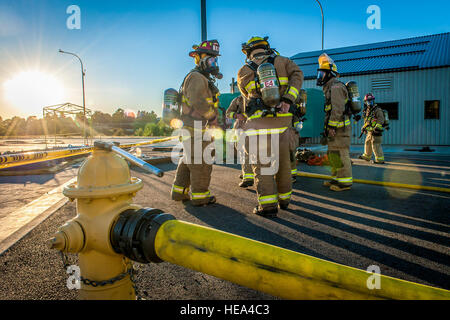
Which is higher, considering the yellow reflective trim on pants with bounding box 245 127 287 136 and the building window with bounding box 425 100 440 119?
the building window with bounding box 425 100 440 119

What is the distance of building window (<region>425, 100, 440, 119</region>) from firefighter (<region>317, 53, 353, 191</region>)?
14.6 metres

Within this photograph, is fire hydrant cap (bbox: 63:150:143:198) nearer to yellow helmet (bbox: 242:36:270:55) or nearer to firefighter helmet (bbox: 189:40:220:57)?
yellow helmet (bbox: 242:36:270:55)

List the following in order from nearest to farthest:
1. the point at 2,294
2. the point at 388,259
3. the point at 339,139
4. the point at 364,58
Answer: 1. the point at 2,294
2. the point at 388,259
3. the point at 339,139
4. the point at 364,58

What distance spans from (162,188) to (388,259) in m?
3.93

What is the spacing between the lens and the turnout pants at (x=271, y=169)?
3516 mm

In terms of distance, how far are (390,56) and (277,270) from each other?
Result: 2193 cm

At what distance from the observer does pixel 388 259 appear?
228 cm

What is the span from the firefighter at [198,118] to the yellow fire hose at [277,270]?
2.96 metres

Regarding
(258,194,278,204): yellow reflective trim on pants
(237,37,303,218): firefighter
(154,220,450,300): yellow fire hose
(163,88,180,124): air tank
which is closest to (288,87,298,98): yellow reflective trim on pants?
(237,37,303,218): firefighter

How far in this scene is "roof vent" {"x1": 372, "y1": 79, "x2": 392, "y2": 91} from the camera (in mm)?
17219

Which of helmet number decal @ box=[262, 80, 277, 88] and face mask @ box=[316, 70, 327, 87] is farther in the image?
face mask @ box=[316, 70, 327, 87]
